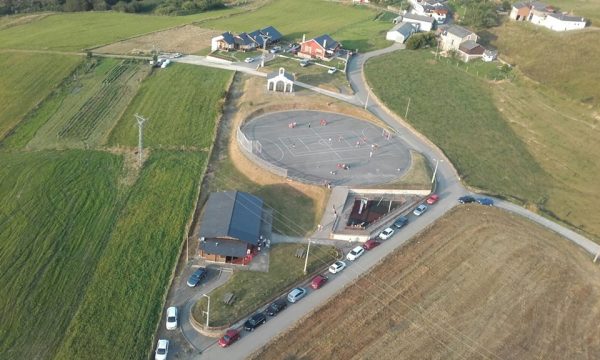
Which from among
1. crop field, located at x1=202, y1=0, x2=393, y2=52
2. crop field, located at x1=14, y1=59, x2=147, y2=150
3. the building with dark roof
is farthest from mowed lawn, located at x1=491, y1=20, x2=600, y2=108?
crop field, located at x1=14, y1=59, x2=147, y2=150

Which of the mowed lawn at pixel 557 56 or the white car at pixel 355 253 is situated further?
the mowed lawn at pixel 557 56

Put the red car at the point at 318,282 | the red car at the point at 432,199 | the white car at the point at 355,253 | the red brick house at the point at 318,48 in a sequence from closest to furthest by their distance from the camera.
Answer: the red car at the point at 318,282 → the white car at the point at 355,253 → the red car at the point at 432,199 → the red brick house at the point at 318,48

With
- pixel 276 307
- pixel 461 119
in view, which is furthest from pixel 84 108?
pixel 461 119

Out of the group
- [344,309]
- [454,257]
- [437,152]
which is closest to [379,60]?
[437,152]

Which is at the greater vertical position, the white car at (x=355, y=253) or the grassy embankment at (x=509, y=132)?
the white car at (x=355, y=253)

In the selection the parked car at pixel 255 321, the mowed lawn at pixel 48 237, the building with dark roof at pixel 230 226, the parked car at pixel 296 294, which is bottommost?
the mowed lawn at pixel 48 237

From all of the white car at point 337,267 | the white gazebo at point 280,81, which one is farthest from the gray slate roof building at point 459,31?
the white car at point 337,267

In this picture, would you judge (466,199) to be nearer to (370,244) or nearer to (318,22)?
(370,244)

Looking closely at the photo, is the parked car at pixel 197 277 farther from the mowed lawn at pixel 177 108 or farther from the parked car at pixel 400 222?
the mowed lawn at pixel 177 108
